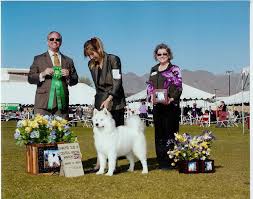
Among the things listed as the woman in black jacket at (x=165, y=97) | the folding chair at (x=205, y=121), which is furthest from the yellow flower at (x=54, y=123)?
the folding chair at (x=205, y=121)

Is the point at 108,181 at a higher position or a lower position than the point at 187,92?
lower

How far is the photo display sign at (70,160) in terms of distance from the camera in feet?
17.9

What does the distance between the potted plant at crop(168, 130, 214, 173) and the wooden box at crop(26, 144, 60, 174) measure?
1.44 m

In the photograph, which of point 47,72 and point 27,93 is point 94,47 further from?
point 27,93

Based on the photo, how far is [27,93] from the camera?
23.6 metres

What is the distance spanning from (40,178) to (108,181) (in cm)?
83

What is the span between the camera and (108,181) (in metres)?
5.04

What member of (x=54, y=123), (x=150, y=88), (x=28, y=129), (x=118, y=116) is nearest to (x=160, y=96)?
(x=150, y=88)

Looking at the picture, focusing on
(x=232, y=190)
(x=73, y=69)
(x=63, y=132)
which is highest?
(x=73, y=69)

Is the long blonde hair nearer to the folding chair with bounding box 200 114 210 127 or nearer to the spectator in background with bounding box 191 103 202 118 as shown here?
the folding chair with bounding box 200 114 210 127

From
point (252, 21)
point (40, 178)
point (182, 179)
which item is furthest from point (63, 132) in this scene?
point (252, 21)

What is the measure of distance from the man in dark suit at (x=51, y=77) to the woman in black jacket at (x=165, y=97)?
107cm

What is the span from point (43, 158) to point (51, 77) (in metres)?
1.01

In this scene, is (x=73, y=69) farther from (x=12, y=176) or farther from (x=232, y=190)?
(x=232, y=190)
